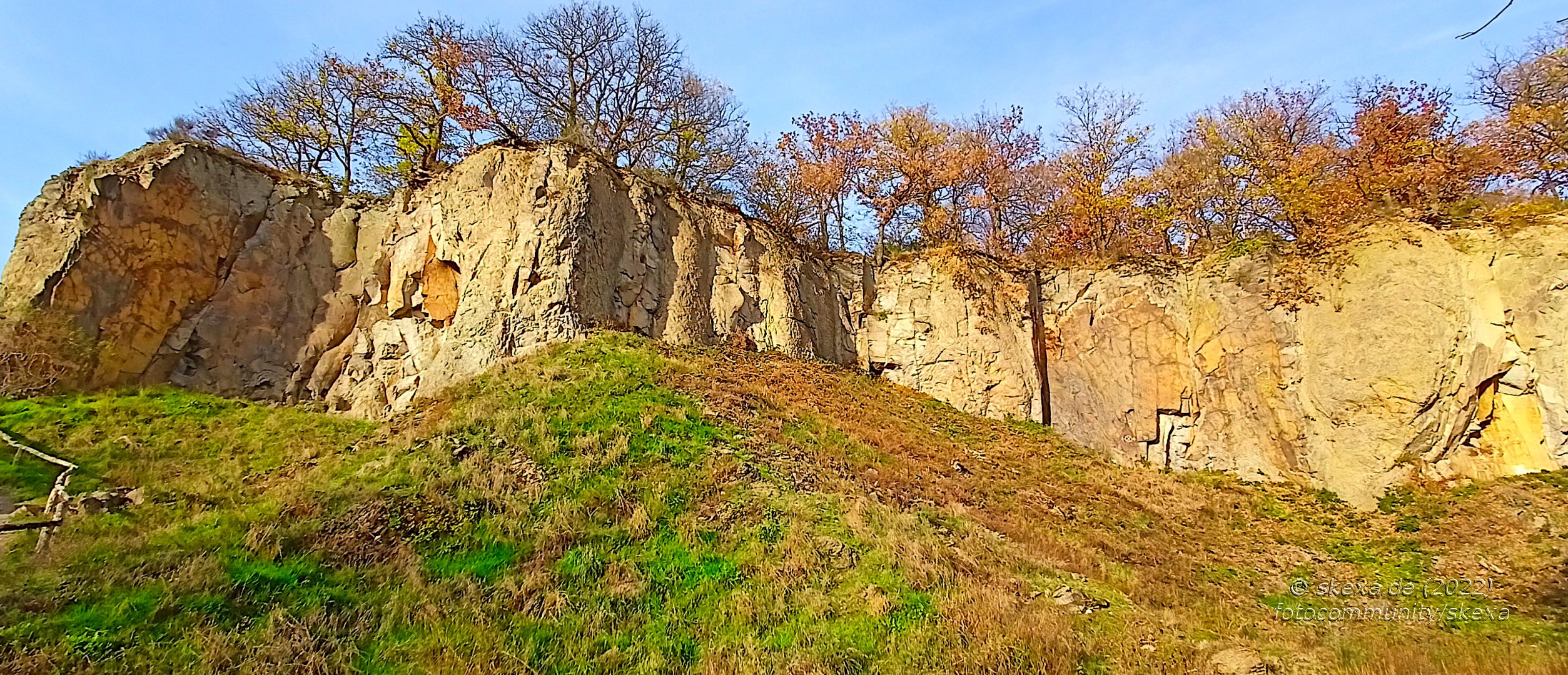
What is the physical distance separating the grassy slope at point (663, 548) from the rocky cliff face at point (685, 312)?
1528 mm

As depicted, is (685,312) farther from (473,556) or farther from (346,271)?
(473,556)

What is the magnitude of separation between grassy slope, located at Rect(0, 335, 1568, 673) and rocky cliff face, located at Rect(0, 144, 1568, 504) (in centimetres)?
153

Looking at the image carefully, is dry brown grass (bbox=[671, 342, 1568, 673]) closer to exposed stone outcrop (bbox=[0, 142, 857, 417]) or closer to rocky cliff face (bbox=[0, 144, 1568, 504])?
rocky cliff face (bbox=[0, 144, 1568, 504])

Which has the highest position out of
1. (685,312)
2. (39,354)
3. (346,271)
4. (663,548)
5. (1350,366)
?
(346,271)

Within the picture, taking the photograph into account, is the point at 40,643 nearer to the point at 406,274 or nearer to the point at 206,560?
the point at 206,560

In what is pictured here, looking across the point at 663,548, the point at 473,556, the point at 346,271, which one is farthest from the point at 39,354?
the point at 663,548

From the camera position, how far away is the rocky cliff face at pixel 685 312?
1521 centimetres

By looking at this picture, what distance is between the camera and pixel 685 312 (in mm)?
18359

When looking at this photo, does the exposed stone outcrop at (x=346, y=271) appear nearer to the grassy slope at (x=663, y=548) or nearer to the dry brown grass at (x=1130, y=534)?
the grassy slope at (x=663, y=548)

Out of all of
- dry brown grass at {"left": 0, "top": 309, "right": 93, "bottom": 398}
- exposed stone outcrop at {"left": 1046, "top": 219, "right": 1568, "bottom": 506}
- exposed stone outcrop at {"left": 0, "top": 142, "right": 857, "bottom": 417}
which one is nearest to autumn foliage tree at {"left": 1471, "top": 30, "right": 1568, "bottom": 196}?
exposed stone outcrop at {"left": 1046, "top": 219, "right": 1568, "bottom": 506}

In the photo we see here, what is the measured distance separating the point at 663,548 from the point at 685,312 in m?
10.1

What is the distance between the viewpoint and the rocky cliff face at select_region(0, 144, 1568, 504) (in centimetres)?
1521

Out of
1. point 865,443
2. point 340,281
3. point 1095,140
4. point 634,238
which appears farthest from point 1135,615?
point 1095,140

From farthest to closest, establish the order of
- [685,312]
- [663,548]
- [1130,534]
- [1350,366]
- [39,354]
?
[685,312] → [1350,366] → [39,354] → [1130,534] → [663,548]
